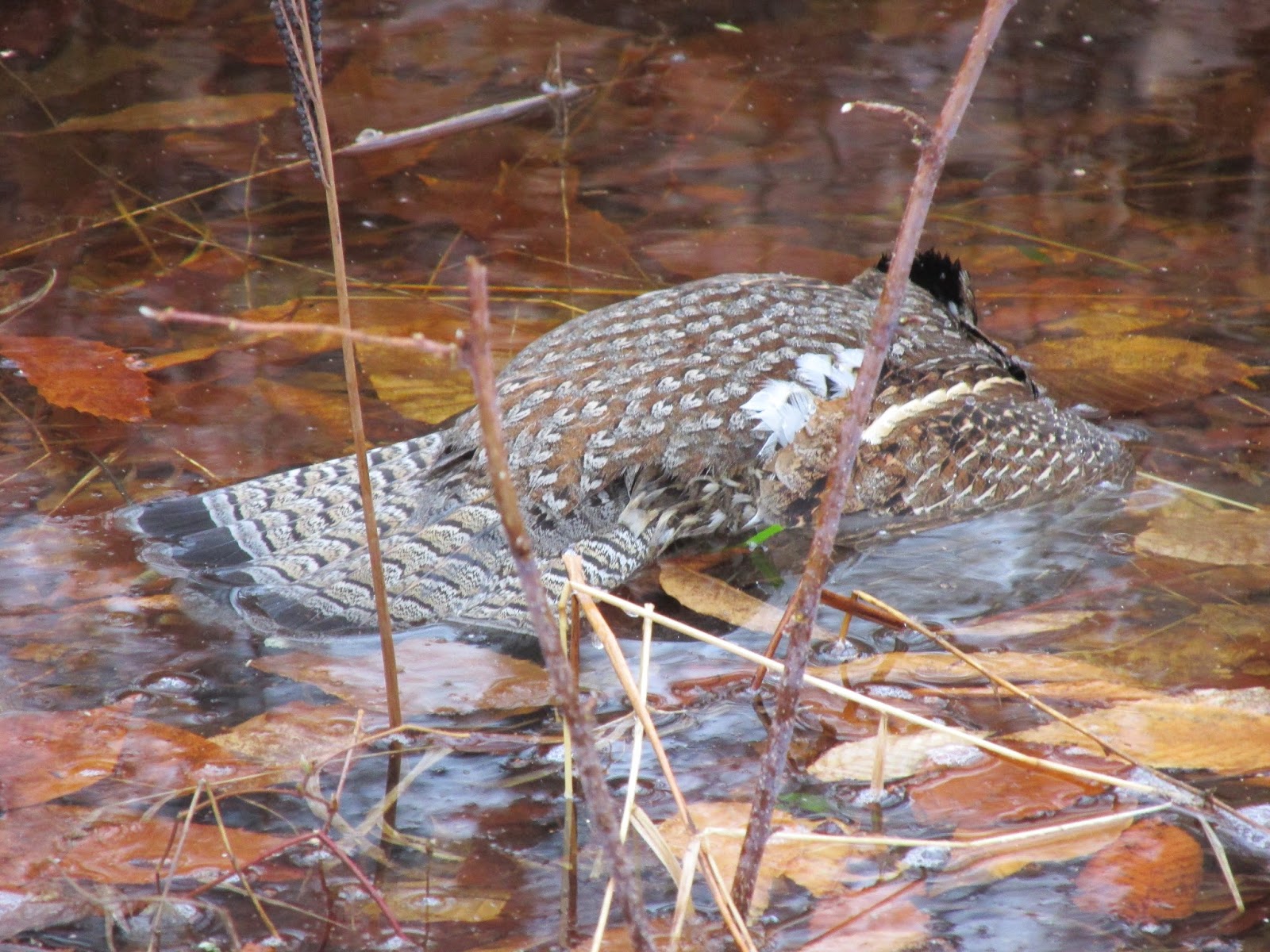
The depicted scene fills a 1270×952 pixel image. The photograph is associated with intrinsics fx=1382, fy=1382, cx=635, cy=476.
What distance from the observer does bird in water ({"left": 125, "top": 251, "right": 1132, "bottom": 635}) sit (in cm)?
404

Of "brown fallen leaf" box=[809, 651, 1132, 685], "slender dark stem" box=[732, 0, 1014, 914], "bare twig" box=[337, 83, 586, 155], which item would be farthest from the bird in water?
"bare twig" box=[337, 83, 586, 155]

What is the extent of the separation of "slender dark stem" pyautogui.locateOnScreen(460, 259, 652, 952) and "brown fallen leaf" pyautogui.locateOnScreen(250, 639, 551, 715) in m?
1.24

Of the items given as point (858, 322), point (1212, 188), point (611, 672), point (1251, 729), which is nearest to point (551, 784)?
point (611, 672)

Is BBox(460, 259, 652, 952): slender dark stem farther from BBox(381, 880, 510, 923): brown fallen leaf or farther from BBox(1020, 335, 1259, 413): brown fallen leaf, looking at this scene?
BBox(1020, 335, 1259, 413): brown fallen leaf

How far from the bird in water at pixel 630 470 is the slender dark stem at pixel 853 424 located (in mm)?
1548

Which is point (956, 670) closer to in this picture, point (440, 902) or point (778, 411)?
point (778, 411)

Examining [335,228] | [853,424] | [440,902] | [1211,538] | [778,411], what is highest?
[335,228]

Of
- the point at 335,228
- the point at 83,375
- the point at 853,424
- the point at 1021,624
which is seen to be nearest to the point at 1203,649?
the point at 1021,624

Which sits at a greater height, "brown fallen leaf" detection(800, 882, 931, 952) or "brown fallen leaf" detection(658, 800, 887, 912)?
"brown fallen leaf" detection(658, 800, 887, 912)

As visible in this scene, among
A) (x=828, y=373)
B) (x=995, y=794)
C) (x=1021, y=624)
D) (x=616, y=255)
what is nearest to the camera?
(x=995, y=794)

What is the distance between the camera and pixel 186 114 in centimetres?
714

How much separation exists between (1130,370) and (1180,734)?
239 centimetres

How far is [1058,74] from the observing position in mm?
7660

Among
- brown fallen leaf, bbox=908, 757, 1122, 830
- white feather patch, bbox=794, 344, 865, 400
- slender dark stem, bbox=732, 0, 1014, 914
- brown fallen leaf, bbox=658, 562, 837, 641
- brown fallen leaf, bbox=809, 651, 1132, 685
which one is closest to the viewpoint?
slender dark stem, bbox=732, 0, 1014, 914
